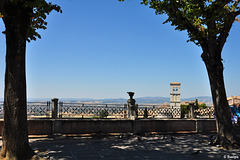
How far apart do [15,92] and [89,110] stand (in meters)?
6.77

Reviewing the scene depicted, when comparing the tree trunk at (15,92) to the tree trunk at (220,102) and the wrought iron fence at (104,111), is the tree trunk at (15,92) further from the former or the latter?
the tree trunk at (220,102)

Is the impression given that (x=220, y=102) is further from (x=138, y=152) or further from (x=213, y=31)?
(x=138, y=152)

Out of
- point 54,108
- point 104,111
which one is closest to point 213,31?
point 104,111

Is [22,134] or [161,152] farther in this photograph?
[161,152]

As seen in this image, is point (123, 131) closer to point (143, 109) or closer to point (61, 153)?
point (143, 109)

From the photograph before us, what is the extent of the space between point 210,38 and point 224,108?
10.5ft

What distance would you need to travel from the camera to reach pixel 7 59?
6.98 meters

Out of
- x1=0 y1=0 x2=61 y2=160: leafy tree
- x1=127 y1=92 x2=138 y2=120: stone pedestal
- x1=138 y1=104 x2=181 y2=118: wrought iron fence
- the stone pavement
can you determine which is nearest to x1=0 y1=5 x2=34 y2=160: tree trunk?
x1=0 y1=0 x2=61 y2=160: leafy tree

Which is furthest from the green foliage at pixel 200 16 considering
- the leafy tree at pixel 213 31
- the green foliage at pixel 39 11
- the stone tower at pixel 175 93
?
the stone tower at pixel 175 93

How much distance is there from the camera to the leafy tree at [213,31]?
9.29m

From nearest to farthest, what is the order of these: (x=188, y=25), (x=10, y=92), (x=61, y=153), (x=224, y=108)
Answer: (x=10, y=92), (x=61, y=153), (x=224, y=108), (x=188, y=25)

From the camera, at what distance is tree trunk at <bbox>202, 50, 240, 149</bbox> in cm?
925

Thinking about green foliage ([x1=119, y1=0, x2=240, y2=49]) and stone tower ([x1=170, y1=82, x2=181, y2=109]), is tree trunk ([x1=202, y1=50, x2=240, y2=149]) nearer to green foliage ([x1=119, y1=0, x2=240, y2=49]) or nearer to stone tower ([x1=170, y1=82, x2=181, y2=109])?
green foliage ([x1=119, y1=0, x2=240, y2=49])

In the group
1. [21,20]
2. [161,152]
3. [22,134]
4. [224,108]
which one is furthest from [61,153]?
[224,108]
